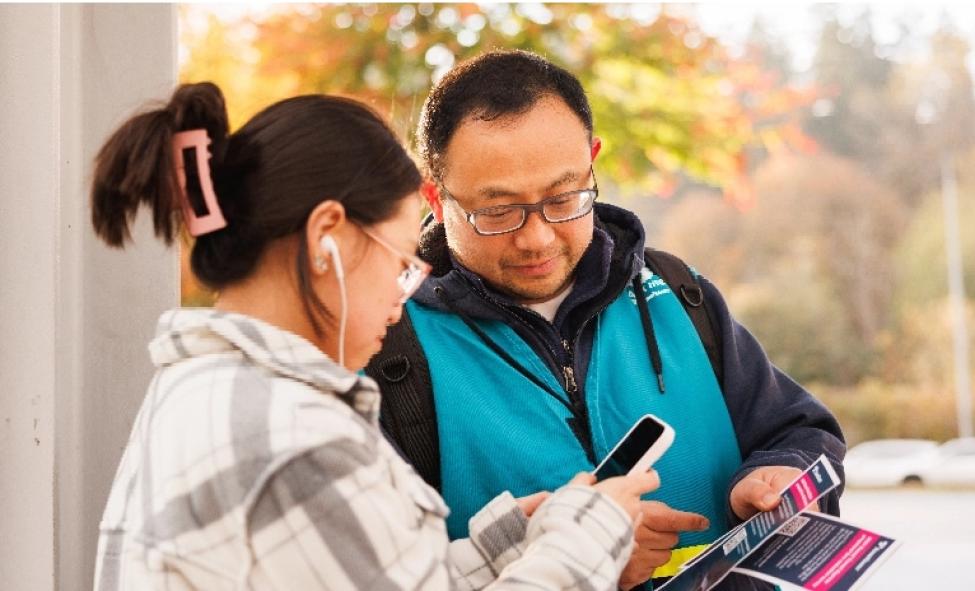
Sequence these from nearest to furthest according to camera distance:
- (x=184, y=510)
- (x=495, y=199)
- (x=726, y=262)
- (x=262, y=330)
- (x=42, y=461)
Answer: (x=184, y=510)
(x=262, y=330)
(x=42, y=461)
(x=495, y=199)
(x=726, y=262)

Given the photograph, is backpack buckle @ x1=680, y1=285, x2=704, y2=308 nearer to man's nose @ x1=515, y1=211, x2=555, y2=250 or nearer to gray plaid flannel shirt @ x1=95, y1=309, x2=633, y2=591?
man's nose @ x1=515, y1=211, x2=555, y2=250

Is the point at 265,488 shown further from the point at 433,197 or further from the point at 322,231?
the point at 433,197

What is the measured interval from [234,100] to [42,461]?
4.95m

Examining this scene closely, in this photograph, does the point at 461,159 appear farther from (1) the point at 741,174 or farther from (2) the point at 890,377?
(2) the point at 890,377

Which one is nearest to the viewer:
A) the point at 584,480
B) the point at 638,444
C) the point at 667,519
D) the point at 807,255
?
the point at 584,480

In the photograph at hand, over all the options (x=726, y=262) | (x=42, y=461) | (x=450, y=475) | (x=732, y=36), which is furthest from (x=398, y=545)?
(x=726, y=262)

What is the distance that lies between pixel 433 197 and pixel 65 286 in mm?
768

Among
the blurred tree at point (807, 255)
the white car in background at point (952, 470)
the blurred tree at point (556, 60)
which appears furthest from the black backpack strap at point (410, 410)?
the blurred tree at point (807, 255)

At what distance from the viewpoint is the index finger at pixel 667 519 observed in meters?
2.05

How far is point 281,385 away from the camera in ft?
4.70

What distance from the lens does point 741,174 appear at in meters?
7.45

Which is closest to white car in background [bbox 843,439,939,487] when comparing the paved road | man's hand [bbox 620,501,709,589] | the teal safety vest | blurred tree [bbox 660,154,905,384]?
the paved road

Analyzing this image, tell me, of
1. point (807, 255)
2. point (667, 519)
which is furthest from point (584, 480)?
point (807, 255)

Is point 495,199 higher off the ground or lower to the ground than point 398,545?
higher
